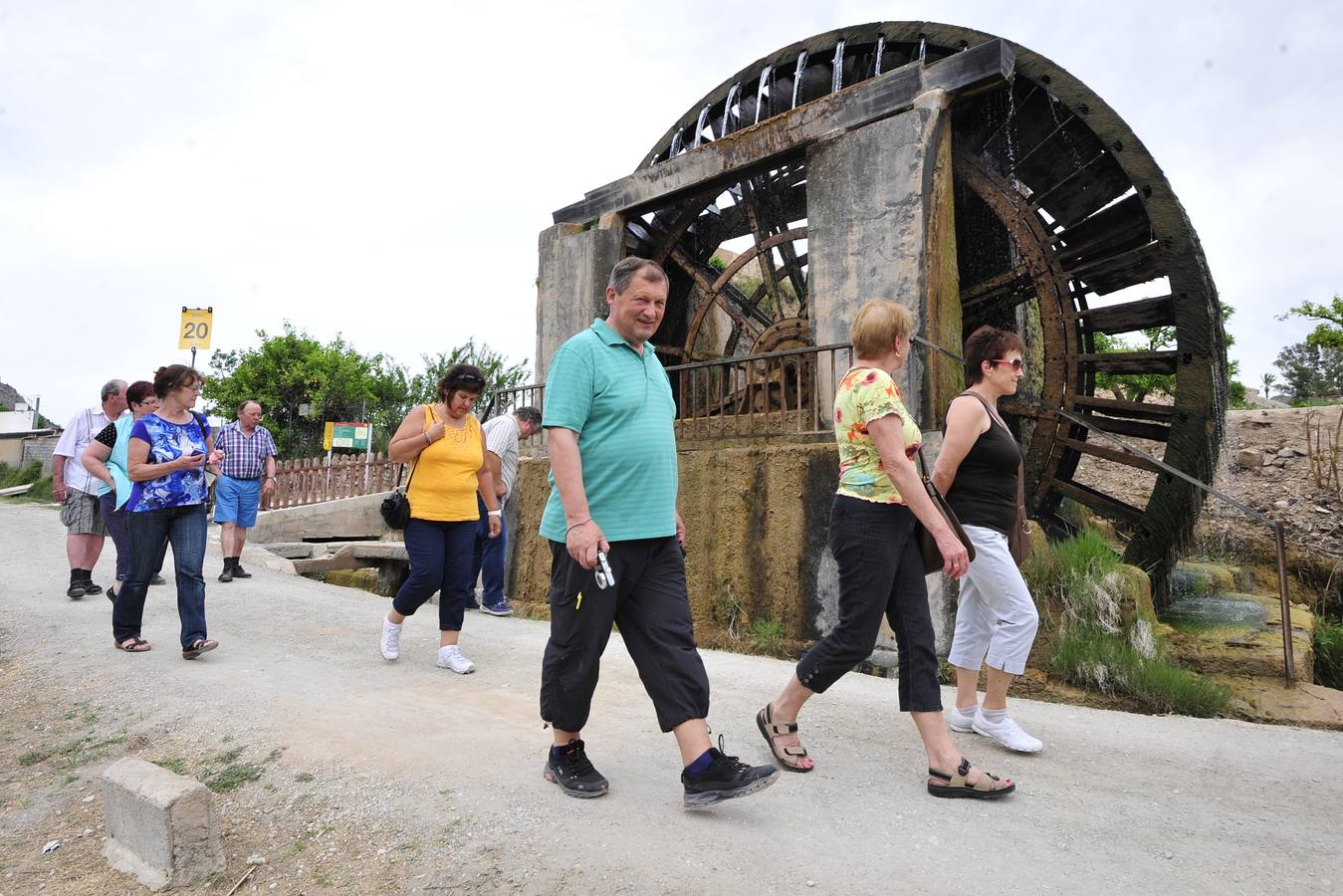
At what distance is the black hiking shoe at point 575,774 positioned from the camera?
2.63m

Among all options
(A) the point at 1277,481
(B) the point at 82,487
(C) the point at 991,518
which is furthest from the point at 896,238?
(A) the point at 1277,481

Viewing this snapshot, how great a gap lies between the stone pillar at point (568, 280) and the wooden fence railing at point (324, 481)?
7.29 metres

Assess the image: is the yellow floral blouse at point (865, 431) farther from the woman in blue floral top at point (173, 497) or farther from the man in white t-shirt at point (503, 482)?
the man in white t-shirt at point (503, 482)

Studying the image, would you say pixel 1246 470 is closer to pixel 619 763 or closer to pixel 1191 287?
pixel 1191 287

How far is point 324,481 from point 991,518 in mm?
14741

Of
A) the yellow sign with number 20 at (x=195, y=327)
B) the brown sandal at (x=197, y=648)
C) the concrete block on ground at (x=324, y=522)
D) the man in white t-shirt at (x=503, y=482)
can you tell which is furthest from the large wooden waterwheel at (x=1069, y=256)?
the yellow sign with number 20 at (x=195, y=327)

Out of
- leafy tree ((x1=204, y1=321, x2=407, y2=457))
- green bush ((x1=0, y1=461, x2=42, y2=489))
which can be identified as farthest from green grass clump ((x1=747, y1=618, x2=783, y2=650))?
green bush ((x1=0, y1=461, x2=42, y2=489))

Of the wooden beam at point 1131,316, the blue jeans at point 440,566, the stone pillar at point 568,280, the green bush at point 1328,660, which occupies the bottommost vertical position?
the green bush at point 1328,660

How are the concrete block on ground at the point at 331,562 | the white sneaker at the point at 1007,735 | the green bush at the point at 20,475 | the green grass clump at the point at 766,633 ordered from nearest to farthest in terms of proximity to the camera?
the white sneaker at the point at 1007,735
the green grass clump at the point at 766,633
the concrete block on ground at the point at 331,562
the green bush at the point at 20,475

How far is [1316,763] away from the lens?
3348mm

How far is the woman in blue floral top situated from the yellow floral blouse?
3403mm

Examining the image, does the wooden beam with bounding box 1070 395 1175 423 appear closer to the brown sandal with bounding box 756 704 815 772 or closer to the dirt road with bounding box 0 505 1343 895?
the dirt road with bounding box 0 505 1343 895

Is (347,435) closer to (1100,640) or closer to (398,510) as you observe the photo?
(398,510)

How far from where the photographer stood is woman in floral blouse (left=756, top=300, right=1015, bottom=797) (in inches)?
105
